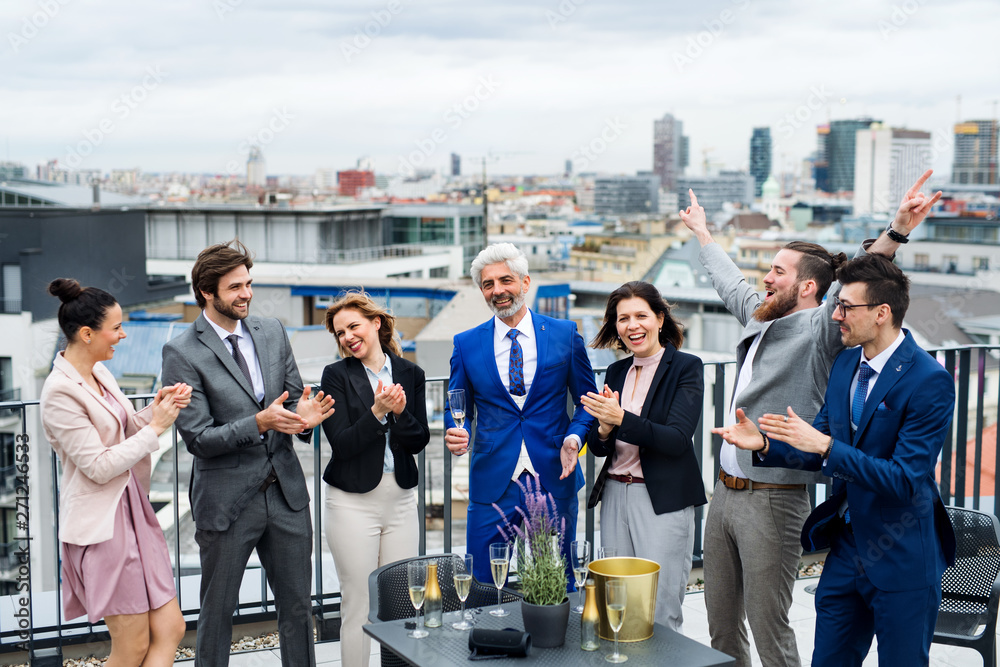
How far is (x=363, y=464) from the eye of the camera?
3.19m

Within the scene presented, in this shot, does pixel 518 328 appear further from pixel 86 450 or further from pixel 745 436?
pixel 86 450

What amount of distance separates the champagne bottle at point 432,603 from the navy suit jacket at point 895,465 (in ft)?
3.84

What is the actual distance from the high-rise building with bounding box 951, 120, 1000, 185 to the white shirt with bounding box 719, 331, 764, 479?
11485 cm

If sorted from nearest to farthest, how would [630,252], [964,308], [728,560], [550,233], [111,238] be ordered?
[728,560], [111,238], [964,308], [630,252], [550,233]

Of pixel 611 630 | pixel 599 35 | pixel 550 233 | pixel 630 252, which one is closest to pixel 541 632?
pixel 611 630

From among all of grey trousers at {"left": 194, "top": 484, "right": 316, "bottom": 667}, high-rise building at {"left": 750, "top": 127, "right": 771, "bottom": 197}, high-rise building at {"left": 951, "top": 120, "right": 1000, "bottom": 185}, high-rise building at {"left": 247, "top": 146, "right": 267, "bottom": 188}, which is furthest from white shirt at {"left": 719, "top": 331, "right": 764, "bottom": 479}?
high-rise building at {"left": 750, "top": 127, "right": 771, "bottom": 197}

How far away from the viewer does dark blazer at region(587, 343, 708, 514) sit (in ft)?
9.76

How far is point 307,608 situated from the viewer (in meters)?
3.23

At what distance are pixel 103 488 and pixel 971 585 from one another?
2.97 meters

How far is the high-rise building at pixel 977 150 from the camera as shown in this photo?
339 ft

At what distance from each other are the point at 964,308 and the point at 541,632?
42.2 metres

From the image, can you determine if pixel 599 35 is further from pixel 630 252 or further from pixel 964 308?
pixel 964 308

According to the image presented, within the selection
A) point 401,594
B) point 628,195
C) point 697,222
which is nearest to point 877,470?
point 697,222

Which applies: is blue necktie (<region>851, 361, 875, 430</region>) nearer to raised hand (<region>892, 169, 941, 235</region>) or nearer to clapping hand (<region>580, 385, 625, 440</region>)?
raised hand (<region>892, 169, 941, 235</region>)
